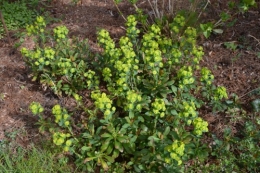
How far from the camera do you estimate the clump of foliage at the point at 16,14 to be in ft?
14.5

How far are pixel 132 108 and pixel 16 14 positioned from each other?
2.54 m

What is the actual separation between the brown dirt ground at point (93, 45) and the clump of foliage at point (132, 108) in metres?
0.27

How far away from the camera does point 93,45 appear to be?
13.6 feet

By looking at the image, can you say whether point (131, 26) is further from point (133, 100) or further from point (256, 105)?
point (256, 105)

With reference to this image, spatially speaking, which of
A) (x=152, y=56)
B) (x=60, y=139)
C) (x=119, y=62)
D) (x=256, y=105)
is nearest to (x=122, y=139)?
(x=60, y=139)

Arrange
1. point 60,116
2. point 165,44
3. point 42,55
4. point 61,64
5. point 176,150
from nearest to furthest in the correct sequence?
point 176,150, point 60,116, point 61,64, point 165,44, point 42,55

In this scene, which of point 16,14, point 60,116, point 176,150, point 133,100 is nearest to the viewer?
point 176,150

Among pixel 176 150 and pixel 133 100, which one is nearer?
pixel 176 150

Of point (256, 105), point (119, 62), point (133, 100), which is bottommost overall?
point (256, 105)

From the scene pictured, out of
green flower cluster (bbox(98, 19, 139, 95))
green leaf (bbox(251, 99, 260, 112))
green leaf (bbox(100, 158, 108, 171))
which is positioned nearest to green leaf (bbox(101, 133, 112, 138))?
green leaf (bbox(100, 158, 108, 171))

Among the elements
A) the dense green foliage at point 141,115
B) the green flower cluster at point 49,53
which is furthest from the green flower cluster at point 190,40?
the green flower cluster at point 49,53

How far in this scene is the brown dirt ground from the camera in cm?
355

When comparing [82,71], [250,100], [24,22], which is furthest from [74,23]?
[250,100]

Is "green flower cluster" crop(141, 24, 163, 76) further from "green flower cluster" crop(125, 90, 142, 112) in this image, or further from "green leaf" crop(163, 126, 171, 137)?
"green leaf" crop(163, 126, 171, 137)
